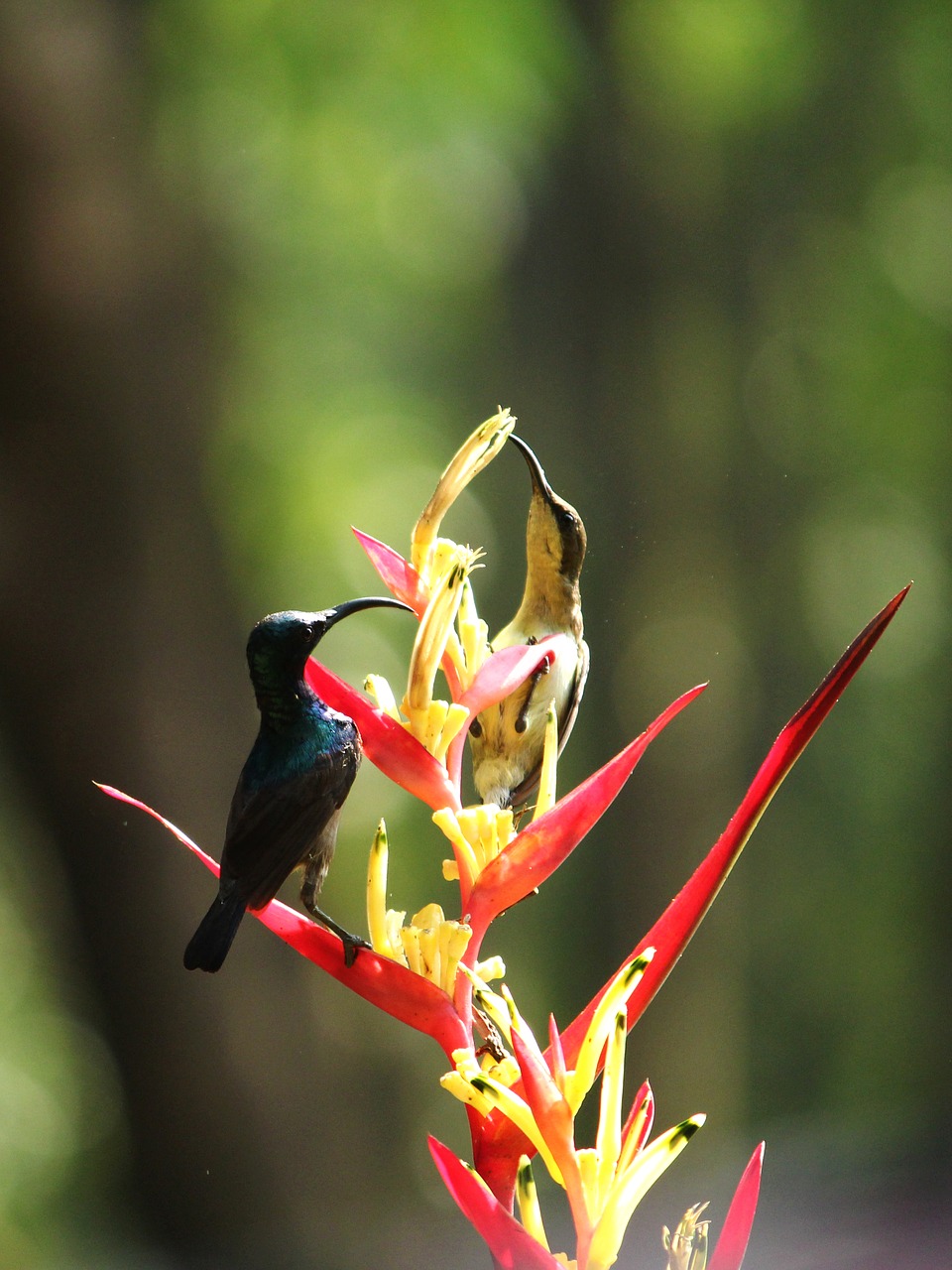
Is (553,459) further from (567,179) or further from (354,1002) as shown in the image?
(354,1002)

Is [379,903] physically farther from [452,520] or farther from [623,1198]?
[452,520]

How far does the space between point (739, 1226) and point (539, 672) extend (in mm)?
194

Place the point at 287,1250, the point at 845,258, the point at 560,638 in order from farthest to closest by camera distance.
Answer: the point at 845,258 < the point at 287,1250 < the point at 560,638

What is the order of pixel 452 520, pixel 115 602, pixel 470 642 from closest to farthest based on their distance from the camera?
pixel 470 642
pixel 115 602
pixel 452 520

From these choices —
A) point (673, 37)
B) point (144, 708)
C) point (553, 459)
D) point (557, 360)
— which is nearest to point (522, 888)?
point (144, 708)

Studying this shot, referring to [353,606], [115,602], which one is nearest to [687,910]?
[353,606]

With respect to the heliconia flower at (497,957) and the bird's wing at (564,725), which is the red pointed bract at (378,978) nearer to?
the heliconia flower at (497,957)

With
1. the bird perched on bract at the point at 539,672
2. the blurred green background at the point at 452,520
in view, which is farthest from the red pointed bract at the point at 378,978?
the blurred green background at the point at 452,520

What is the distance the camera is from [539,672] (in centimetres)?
43

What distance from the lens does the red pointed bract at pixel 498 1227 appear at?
0.97 ft

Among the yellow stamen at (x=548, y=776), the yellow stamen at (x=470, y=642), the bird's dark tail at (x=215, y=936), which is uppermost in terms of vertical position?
the yellow stamen at (x=470, y=642)

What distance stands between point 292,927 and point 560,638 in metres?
0.15

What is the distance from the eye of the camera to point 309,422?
1999 millimetres

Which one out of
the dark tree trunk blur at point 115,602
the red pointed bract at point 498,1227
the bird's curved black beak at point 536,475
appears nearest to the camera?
the red pointed bract at point 498,1227
